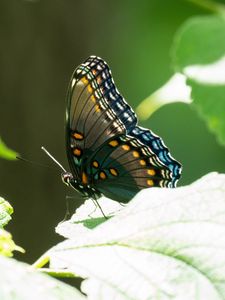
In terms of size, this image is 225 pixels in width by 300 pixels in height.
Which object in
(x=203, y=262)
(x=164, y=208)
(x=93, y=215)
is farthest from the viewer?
(x=93, y=215)

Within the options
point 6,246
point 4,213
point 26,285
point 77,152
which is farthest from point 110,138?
point 26,285

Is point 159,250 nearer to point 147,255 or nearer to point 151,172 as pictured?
→ point 147,255

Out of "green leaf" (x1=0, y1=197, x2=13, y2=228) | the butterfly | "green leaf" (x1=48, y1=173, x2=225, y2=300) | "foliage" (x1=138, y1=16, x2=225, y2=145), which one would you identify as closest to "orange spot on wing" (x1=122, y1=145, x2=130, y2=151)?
the butterfly

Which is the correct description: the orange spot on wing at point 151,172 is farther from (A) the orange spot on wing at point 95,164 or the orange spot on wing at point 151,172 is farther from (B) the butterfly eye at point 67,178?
(B) the butterfly eye at point 67,178

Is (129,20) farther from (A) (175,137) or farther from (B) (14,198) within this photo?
(B) (14,198)

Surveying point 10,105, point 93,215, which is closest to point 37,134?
point 10,105
